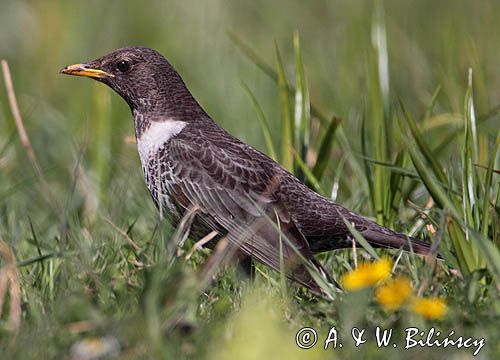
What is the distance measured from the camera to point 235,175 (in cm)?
541

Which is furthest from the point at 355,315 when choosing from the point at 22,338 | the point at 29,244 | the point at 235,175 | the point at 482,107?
the point at 482,107

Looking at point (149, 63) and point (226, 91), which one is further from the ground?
point (149, 63)

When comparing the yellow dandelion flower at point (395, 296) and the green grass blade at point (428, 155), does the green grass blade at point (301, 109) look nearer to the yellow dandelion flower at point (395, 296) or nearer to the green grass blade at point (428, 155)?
Answer: the green grass blade at point (428, 155)

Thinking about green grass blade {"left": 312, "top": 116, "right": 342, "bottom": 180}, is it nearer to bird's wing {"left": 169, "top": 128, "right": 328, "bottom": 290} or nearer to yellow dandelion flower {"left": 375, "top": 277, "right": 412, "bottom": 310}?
bird's wing {"left": 169, "top": 128, "right": 328, "bottom": 290}

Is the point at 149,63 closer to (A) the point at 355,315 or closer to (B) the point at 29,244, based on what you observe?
(B) the point at 29,244

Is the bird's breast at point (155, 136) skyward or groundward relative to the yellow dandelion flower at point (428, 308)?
skyward

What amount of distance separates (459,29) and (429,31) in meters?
0.77

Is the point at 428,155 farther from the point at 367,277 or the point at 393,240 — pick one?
the point at 367,277

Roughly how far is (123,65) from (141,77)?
0.52ft

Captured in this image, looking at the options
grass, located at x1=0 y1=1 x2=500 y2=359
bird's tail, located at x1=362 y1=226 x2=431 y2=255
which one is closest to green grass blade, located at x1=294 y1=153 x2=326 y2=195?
grass, located at x1=0 y1=1 x2=500 y2=359

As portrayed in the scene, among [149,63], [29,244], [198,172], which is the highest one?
[149,63]

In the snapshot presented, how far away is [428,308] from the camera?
385 centimetres

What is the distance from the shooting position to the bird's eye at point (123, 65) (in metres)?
5.89

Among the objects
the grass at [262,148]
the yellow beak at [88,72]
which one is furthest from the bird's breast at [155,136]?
the yellow beak at [88,72]
